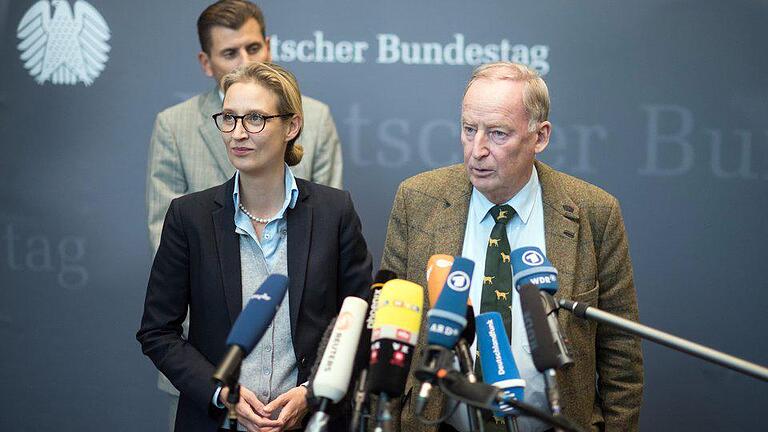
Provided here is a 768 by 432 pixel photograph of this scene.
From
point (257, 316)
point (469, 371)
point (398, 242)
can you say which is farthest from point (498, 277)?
point (257, 316)

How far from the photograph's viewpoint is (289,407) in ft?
8.28

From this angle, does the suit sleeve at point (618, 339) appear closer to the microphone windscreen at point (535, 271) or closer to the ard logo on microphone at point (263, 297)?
the microphone windscreen at point (535, 271)

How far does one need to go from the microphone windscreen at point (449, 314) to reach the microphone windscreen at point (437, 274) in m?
0.09

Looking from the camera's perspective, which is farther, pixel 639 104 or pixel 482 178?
pixel 639 104

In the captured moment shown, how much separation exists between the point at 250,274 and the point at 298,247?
15cm

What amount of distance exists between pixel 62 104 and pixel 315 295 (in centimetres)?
244

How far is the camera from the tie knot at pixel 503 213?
2.59 metres

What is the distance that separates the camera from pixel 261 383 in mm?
2590

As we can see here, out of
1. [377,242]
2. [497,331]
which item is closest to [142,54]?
→ [377,242]

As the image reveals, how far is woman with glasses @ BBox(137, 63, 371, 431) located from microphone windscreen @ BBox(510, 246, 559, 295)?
77 cm

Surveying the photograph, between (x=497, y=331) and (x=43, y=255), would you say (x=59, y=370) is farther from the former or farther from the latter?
(x=497, y=331)

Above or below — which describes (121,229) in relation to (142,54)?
below

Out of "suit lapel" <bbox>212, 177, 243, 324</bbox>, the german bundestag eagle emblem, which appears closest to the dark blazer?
"suit lapel" <bbox>212, 177, 243, 324</bbox>

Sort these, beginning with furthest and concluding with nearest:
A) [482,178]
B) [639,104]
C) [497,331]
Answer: [639,104]
[482,178]
[497,331]
